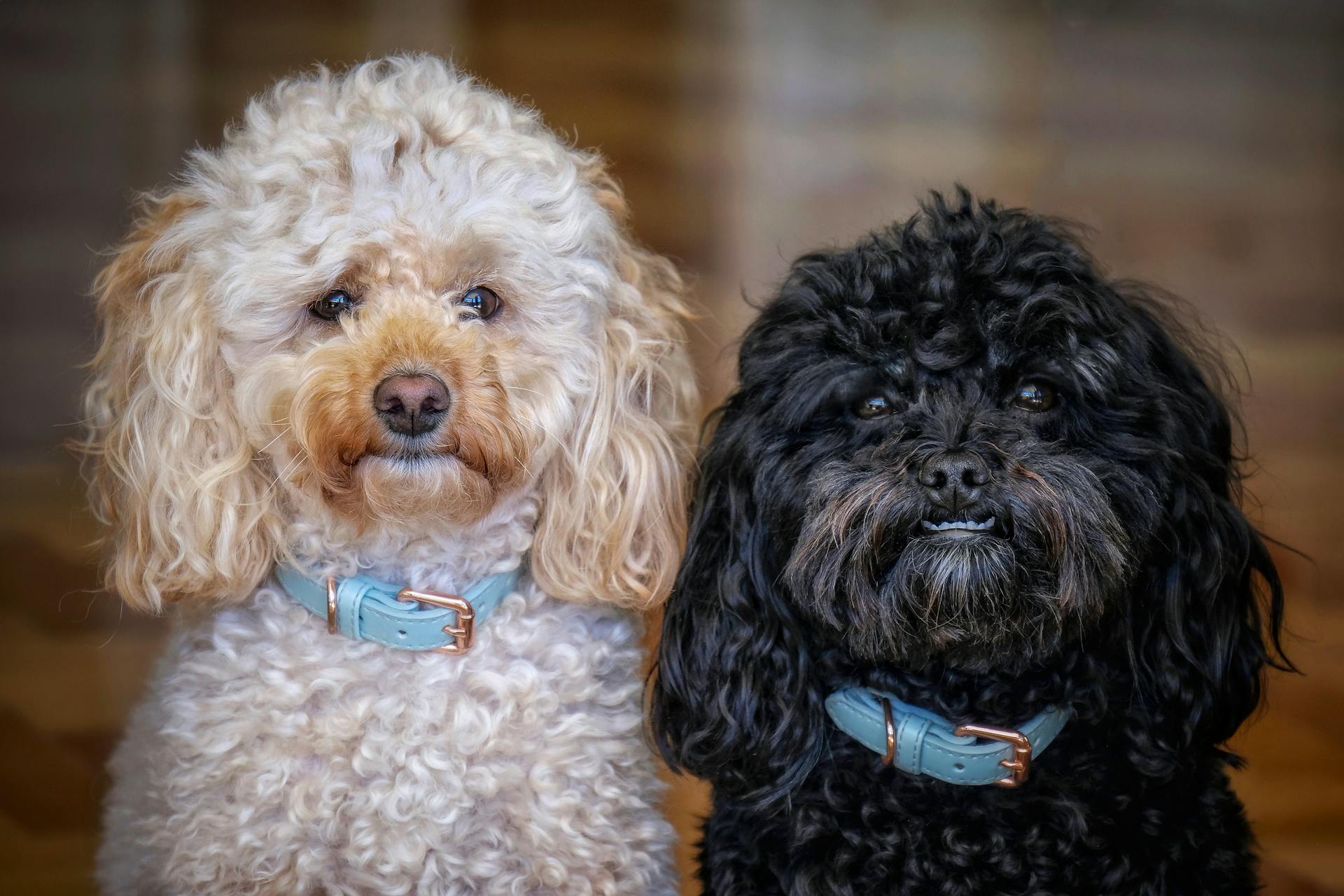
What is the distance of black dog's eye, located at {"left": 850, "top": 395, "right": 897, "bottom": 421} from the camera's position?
1507mm

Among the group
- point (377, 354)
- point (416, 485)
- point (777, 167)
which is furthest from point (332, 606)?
point (777, 167)

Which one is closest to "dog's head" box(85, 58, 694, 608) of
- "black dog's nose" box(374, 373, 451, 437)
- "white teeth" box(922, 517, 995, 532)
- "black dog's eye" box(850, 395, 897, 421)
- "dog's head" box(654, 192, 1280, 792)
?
"black dog's nose" box(374, 373, 451, 437)

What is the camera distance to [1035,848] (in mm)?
1483

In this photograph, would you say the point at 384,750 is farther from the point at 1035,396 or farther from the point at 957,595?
the point at 1035,396

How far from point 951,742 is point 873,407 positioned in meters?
0.36

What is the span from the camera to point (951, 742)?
1.48m

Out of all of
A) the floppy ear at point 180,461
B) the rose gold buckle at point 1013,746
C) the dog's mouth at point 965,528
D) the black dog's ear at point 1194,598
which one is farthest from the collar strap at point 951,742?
the floppy ear at point 180,461

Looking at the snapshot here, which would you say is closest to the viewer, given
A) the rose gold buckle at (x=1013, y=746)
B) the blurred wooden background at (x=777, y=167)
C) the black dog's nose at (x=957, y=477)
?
the black dog's nose at (x=957, y=477)

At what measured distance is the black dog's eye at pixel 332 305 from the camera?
1610 mm

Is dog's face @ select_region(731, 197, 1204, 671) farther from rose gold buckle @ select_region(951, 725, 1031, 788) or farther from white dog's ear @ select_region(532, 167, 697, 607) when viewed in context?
white dog's ear @ select_region(532, 167, 697, 607)

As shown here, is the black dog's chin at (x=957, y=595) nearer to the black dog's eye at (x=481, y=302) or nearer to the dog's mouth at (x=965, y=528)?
the dog's mouth at (x=965, y=528)

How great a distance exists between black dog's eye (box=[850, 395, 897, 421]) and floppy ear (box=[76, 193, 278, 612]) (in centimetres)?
67

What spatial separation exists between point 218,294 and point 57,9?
0.98 metres

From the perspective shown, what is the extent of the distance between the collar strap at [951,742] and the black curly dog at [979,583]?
2 cm
